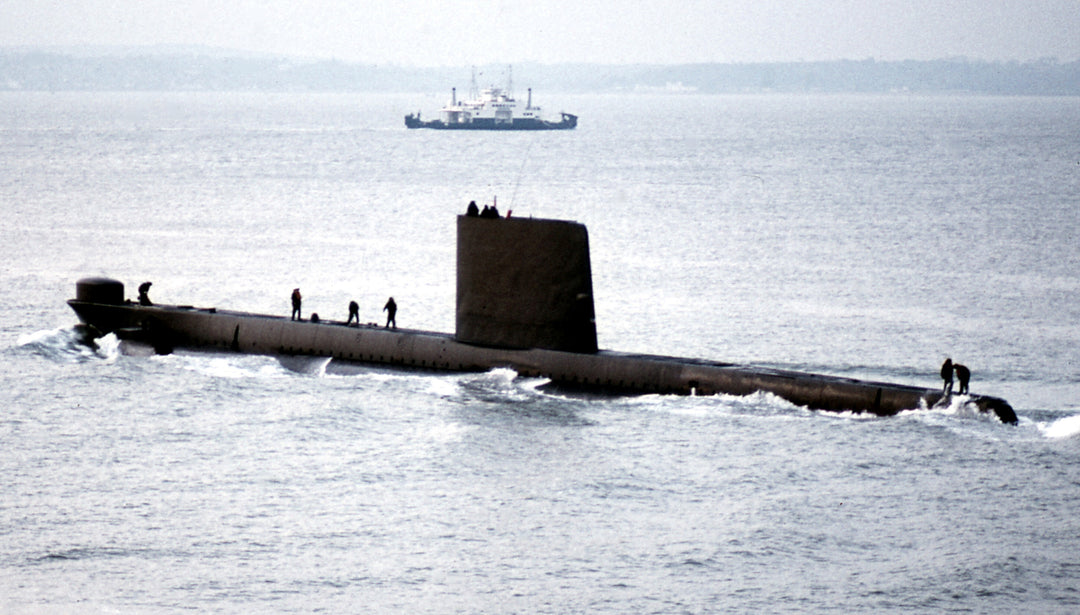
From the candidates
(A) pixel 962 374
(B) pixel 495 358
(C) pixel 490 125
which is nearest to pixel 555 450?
(B) pixel 495 358

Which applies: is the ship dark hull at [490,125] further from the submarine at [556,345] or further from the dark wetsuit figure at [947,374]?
the dark wetsuit figure at [947,374]

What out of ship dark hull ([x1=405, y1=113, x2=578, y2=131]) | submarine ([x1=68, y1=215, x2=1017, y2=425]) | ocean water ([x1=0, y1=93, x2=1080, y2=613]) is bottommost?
ocean water ([x1=0, y1=93, x2=1080, y2=613])

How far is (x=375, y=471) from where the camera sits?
2312cm

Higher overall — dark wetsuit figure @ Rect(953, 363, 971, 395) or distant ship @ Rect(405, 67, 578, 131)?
distant ship @ Rect(405, 67, 578, 131)

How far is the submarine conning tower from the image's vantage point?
2659 centimetres

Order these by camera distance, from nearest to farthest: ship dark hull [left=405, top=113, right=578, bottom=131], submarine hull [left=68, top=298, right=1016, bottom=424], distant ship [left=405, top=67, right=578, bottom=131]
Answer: submarine hull [left=68, top=298, right=1016, bottom=424], distant ship [left=405, top=67, right=578, bottom=131], ship dark hull [left=405, top=113, right=578, bottom=131]

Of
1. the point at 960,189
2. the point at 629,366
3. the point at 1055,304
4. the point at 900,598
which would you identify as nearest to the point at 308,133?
the point at 960,189

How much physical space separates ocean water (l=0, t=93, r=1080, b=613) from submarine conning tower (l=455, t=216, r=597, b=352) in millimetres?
994

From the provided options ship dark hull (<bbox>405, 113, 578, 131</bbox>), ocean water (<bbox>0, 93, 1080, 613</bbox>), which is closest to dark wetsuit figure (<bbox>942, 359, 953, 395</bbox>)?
ocean water (<bbox>0, 93, 1080, 613</bbox>)

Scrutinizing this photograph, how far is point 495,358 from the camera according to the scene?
90.6 ft

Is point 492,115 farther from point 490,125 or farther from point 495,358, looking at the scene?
point 495,358

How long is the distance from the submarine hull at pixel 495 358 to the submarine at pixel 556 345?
0.06ft

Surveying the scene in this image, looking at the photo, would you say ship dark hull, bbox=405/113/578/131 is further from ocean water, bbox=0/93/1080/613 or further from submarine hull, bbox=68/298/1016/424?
submarine hull, bbox=68/298/1016/424

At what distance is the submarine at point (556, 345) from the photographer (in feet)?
84.3
